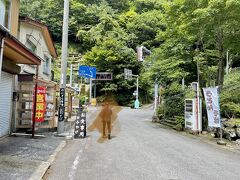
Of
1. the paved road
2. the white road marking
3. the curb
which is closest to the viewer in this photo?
the curb

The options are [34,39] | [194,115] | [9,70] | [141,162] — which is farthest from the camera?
[34,39]

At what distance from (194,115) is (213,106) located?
274 cm

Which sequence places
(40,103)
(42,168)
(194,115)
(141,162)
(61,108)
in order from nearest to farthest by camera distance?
(42,168) → (141,162) → (40,103) → (61,108) → (194,115)

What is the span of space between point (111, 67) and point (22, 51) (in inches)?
1418

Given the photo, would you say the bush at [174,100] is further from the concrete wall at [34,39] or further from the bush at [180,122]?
the concrete wall at [34,39]

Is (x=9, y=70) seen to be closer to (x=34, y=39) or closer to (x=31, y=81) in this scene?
(x=31, y=81)

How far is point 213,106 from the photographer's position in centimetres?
1368

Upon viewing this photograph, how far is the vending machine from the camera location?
16172 millimetres

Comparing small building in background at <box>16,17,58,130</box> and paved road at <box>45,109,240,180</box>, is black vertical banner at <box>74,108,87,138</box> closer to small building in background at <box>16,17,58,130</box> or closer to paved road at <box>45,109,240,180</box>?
paved road at <box>45,109,240,180</box>

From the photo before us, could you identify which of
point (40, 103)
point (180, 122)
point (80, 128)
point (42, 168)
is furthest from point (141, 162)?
point (180, 122)

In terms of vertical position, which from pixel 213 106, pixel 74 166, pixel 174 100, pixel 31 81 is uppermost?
pixel 31 81

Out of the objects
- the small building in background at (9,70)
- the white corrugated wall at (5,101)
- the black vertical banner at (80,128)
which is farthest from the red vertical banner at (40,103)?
the black vertical banner at (80,128)


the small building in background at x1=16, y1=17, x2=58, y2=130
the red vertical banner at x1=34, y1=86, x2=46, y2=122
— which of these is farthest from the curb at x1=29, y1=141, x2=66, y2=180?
the small building in background at x1=16, y1=17, x2=58, y2=130

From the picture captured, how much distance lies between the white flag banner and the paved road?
7.00 feet
